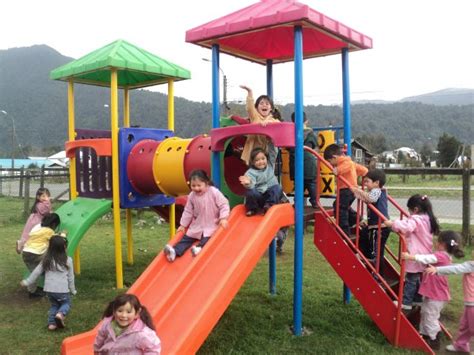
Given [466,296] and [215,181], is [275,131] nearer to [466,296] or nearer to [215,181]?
[215,181]

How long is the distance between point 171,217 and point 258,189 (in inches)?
133

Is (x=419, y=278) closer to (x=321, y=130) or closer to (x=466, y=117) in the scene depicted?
(x=321, y=130)

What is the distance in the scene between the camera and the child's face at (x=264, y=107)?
5.26m

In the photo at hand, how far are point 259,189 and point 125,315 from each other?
226 cm

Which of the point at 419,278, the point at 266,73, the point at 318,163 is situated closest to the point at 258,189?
the point at 318,163

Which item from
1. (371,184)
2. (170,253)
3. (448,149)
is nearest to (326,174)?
(371,184)

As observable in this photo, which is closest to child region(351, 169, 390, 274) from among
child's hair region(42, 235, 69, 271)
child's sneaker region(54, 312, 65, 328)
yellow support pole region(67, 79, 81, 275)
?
child's hair region(42, 235, 69, 271)

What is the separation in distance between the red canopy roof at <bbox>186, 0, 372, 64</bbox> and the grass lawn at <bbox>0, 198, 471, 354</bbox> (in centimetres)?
330

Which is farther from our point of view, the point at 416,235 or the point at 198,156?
the point at 198,156

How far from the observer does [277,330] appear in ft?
16.8

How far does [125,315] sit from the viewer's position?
312cm

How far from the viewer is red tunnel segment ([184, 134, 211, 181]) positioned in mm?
5932

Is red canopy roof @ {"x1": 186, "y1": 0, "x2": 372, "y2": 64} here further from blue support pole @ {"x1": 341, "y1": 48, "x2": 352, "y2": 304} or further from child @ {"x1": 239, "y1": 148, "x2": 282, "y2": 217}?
child @ {"x1": 239, "y1": 148, "x2": 282, "y2": 217}

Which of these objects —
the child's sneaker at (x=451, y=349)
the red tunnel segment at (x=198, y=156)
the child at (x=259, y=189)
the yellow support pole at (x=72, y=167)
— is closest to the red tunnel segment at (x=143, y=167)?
the red tunnel segment at (x=198, y=156)
